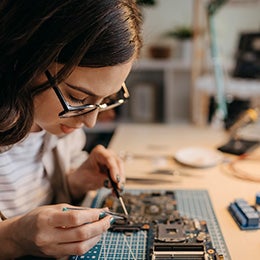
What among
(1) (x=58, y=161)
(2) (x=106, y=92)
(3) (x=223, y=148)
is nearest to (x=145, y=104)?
(3) (x=223, y=148)

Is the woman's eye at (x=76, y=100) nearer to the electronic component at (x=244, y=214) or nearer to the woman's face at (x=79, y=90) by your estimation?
the woman's face at (x=79, y=90)

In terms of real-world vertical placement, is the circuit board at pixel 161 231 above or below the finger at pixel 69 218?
below

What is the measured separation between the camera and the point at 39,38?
29.0 inches

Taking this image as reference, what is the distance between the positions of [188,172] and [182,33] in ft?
4.84

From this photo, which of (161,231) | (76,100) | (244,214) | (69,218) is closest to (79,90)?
(76,100)

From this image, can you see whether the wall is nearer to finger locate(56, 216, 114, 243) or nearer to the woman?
the woman

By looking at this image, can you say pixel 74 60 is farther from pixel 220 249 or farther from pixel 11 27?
pixel 220 249

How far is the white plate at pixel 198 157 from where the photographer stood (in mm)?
1338

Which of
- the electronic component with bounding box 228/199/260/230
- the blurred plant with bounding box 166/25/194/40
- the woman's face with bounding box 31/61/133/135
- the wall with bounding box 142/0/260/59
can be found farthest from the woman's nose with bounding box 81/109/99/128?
A: the blurred plant with bounding box 166/25/194/40

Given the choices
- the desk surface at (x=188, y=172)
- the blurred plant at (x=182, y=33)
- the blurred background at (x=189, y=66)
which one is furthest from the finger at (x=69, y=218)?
the blurred plant at (x=182, y=33)

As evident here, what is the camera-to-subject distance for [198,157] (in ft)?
4.63

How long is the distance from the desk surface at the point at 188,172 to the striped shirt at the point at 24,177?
A: 0.28 meters

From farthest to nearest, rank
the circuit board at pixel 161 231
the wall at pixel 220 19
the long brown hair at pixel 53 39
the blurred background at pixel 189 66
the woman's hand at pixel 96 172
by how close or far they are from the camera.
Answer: the wall at pixel 220 19 → the blurred background at pixel 189 66 → the woman's hand at pixel 96 172 → the circuit board at pixel 161 231 → the long brown hair at pixel 53 39

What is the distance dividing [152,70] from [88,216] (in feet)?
7.21
